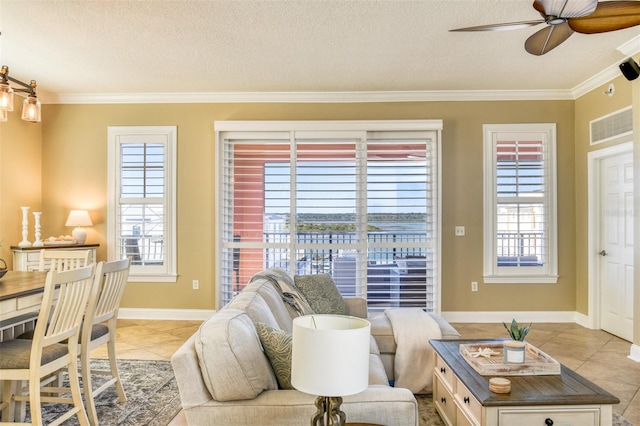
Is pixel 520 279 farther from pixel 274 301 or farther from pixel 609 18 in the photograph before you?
pixel 274 301

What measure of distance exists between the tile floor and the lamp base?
5.21 ft

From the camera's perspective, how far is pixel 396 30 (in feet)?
11.1

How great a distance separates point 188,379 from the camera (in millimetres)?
1513

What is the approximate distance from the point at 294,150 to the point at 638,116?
3486mm

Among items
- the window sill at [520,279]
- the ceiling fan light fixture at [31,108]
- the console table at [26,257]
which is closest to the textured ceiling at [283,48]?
the ceiling fan light fixture at [31,108]

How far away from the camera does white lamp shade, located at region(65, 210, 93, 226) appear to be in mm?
4840

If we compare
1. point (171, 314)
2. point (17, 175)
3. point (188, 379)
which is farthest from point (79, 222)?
point (188, 379)

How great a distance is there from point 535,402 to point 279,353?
1.18 meters

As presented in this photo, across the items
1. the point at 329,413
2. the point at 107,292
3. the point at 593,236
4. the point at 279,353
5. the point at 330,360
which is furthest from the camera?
the point at 593,236

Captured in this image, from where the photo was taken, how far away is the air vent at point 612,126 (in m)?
4.06

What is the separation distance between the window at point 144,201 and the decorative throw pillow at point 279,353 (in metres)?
3.74

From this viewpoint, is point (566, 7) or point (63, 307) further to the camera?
point (63, 307)

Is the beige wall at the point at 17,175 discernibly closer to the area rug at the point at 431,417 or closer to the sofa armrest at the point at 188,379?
the sofa armrest at the point at 188,379

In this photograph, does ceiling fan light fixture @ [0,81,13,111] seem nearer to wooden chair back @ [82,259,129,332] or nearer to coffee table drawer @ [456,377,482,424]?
wooden chair back @ [82,259,129,332]
